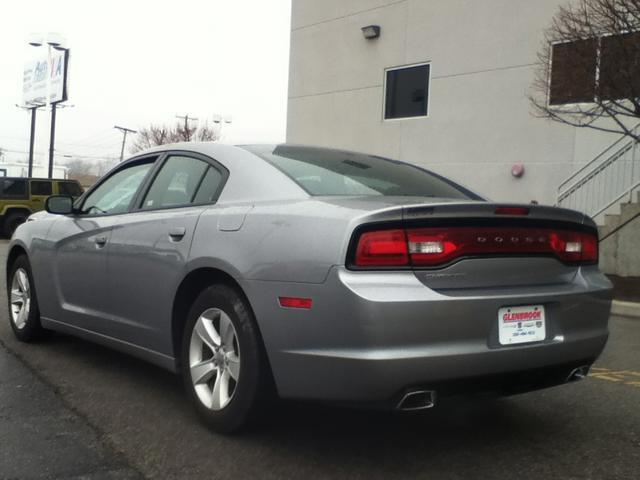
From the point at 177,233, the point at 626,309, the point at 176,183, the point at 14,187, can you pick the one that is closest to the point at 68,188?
the point at 14,187

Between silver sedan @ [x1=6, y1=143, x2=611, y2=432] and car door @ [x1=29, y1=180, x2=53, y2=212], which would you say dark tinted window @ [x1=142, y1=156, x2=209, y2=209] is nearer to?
silver sedan @ [x1=6, y1=143, x2=611, y2=432]

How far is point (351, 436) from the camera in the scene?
3410 millimetres

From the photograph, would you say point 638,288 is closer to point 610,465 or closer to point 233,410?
point 610,465

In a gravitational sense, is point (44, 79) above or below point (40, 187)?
above

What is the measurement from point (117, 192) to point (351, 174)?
6.06ft

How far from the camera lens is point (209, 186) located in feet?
12.6

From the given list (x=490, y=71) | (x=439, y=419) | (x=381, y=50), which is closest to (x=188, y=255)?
(x=439, y=419)

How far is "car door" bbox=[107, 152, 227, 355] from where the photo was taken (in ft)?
12.2

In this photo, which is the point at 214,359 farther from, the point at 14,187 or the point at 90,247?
the point at 14,187

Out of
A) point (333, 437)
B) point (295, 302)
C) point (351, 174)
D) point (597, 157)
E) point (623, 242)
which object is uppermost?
point (597, 157)

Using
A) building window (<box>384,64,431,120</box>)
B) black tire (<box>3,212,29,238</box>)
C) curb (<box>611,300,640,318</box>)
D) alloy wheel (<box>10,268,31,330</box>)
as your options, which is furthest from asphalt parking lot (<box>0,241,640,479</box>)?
black tire (<box>3,212,29,238</box>)

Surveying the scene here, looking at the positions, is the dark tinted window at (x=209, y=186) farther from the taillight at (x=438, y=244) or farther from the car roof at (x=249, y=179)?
the taillight at (x=438, y=244)

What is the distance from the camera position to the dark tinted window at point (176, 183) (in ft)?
13.1

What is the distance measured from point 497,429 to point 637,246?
8917 mm
